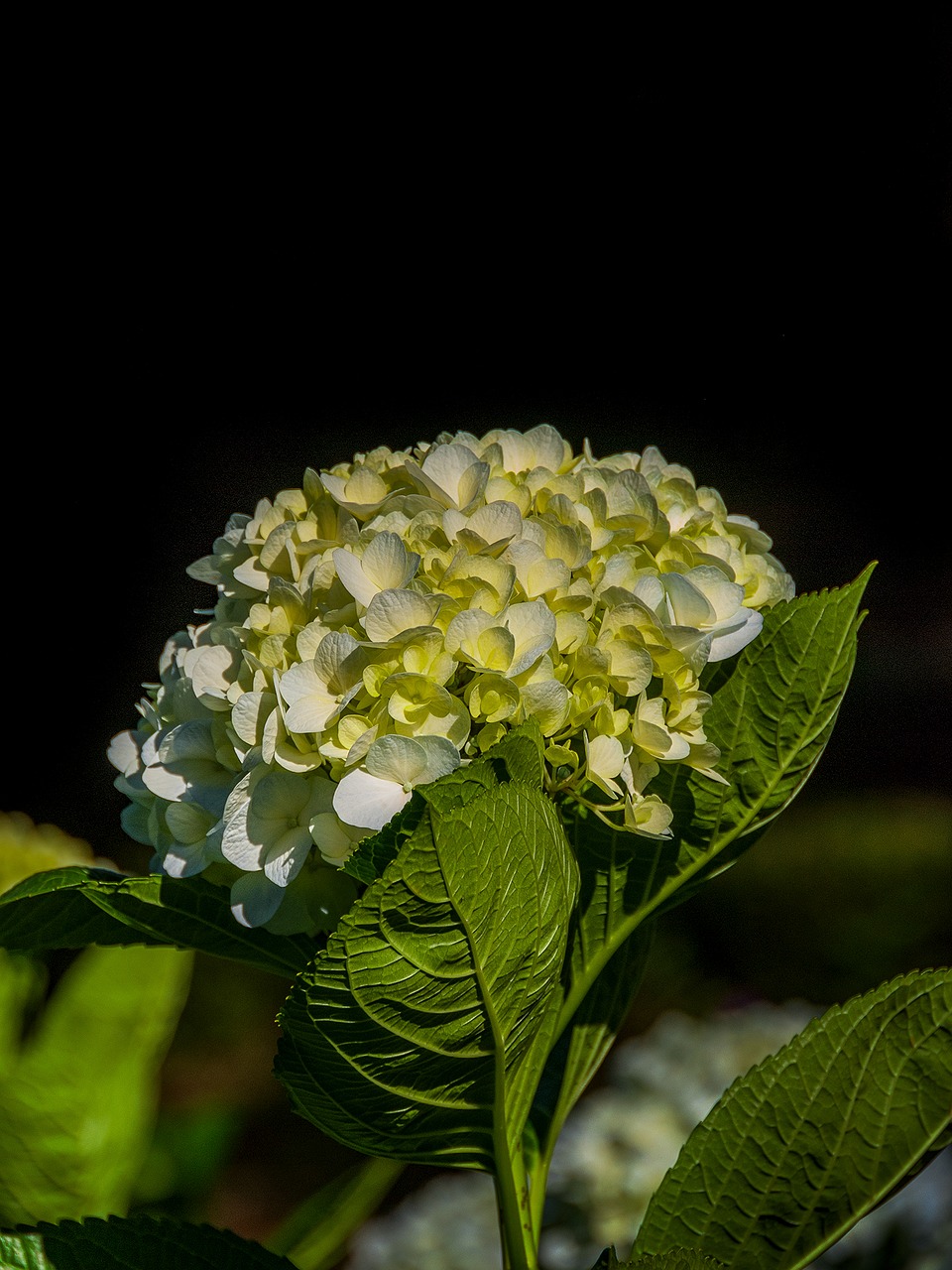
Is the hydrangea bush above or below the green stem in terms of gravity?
above

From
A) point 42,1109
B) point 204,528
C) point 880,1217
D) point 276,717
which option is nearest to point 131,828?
point 276,717

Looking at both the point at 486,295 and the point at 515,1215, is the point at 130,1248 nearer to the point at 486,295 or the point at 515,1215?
the point at 515,1215

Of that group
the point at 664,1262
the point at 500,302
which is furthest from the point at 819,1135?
the point at 500,302

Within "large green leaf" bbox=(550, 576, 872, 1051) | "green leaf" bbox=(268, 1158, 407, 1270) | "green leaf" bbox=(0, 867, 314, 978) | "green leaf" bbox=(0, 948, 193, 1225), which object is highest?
"large green leaf" bbox=(550, 576, 872, 1051)

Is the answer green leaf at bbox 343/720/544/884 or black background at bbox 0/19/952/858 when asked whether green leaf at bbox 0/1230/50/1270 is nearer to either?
green leaf at bbox 343/720/544/884

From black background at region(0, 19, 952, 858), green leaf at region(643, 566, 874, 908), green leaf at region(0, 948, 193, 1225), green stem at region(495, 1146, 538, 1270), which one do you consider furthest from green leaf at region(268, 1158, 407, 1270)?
black background at region(0, 19, 952, 858)

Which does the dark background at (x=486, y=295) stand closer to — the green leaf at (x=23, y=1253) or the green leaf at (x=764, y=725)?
the green leaf at (x=764, y=725)

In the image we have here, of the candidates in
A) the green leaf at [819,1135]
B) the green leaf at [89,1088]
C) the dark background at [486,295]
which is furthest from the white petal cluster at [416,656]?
the dark background at [486,295]
